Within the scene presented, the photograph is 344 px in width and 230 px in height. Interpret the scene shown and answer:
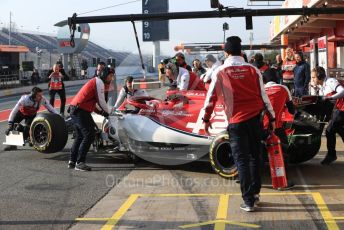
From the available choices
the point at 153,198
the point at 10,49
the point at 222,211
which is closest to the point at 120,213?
the point at 153,198

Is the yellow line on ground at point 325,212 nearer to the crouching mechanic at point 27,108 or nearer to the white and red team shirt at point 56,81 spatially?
the crouching mechanic at point 27,108

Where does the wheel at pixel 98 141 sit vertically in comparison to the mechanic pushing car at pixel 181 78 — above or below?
below

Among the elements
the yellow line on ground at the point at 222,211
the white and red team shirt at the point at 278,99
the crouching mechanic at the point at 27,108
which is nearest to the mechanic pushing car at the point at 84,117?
the crouching mechanic at the point at 27,108

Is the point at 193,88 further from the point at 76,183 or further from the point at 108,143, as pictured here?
the point at 76,183

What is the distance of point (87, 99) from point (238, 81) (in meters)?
3.18

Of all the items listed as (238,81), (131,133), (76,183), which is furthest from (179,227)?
(131,133)

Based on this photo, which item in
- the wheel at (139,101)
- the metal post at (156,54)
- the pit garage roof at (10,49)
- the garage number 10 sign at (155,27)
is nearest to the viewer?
the wheel at (139,101)

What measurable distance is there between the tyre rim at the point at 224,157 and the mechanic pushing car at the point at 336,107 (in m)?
1.71

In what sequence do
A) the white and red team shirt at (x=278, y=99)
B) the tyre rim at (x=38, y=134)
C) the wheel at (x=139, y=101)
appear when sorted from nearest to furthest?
the white and red team shirt at (x=278, y=99), the wheel at (x=139, y=101), the tyre rim at (x=38, y=134)

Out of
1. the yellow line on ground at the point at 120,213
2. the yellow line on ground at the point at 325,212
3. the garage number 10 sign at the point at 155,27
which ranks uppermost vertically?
the garage number 10 sign at the point at 155,27

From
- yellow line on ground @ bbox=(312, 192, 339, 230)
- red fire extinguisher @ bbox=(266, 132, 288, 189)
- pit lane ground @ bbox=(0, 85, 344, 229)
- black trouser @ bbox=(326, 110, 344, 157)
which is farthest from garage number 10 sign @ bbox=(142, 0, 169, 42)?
yellow line on ground @ bbox=(312, 192, 339, 230)

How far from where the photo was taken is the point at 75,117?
26.8 feet

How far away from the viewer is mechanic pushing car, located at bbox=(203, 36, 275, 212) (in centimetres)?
569

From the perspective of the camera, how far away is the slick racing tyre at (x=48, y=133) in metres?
Answer: 8.69
